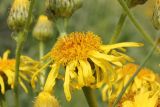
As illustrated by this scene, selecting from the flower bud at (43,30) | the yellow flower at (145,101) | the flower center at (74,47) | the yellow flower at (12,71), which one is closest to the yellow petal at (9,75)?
the yellow flower at (12,71)

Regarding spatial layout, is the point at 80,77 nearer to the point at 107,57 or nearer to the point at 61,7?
the point at 107,57

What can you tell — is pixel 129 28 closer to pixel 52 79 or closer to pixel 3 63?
pixel 3 63

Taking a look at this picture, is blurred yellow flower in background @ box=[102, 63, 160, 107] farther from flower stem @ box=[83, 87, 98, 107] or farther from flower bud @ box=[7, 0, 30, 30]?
flower bud @ box=[7, 0, 30, 30]

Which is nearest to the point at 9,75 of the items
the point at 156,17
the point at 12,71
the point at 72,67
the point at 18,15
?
the point at 12,71

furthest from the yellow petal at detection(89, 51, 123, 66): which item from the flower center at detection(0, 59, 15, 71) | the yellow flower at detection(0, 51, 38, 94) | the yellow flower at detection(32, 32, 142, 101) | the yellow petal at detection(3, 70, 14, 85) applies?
the flower center at detection(0, 59, 15, 71)

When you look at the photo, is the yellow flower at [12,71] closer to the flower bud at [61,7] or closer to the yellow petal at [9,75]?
the yellow petal at [9,75]
